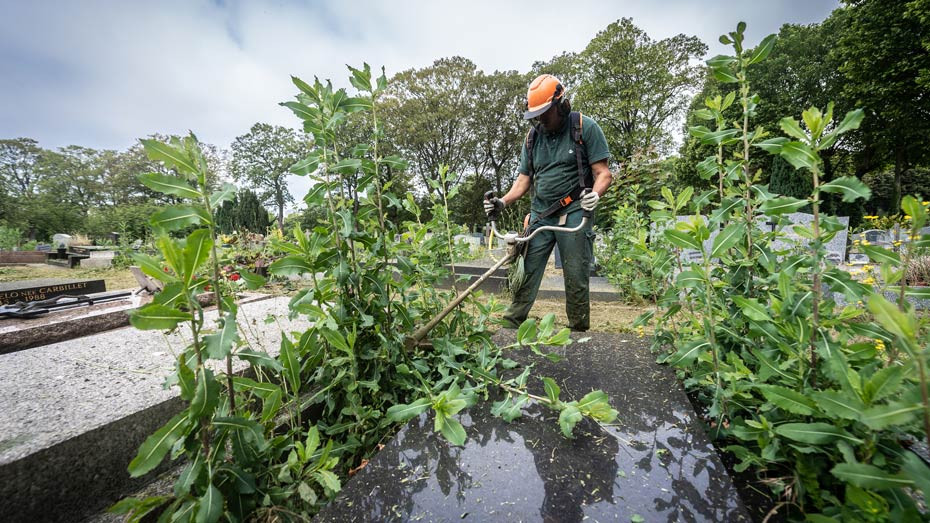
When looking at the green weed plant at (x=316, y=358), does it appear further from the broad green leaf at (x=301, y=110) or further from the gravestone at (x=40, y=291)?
the gravestone at (x=40, y=291)

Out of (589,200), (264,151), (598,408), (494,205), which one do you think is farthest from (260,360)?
(264,151)

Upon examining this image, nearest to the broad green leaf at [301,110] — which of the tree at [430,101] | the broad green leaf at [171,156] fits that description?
the broad green leaf at [171,156]

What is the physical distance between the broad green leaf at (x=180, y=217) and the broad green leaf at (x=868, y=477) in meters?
1.57

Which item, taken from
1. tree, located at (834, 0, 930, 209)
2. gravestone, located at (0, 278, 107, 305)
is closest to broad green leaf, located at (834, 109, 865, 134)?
gravestone, located at (0, 278, 107, 305)

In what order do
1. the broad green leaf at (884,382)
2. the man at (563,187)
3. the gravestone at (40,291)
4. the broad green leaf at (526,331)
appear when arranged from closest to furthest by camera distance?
the broad green leaf at (884,382) → the broad green leaf at (526,331) → the man at (563,187) → the gravestone at (40,291)

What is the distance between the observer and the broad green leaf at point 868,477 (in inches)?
27.0

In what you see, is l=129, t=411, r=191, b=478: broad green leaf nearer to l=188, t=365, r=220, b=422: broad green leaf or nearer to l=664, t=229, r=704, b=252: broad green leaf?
l=188, t=365, r=220, b=422: broad green leaf

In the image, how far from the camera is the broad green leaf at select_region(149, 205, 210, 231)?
950mm

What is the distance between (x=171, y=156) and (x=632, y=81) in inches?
868

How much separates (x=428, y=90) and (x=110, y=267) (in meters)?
18.8

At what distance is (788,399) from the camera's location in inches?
35.6

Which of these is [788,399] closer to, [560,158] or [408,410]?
[408,410]

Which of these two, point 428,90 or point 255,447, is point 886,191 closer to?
point 428,90

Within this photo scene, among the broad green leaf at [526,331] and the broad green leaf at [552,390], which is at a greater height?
the broad green leaf at [526,331]
